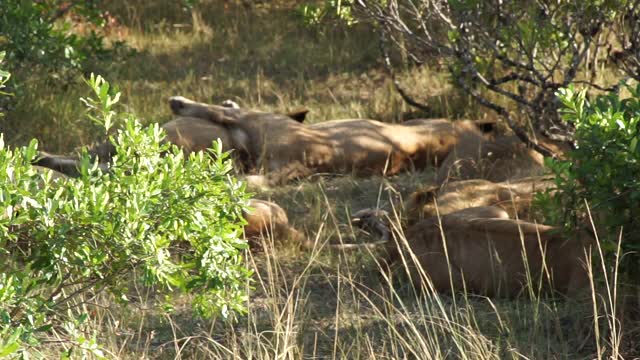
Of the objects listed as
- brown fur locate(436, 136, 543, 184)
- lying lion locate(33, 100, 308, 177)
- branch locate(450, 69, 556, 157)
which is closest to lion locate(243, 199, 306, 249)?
brown fur locate(436, 136, 543, 184)

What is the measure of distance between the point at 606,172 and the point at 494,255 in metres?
1.12

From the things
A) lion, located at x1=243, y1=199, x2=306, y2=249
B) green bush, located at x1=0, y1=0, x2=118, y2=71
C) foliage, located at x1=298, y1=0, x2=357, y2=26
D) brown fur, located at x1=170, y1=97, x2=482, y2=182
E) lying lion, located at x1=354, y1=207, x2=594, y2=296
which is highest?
foliage, located at x1=298, y1=0, x2=357, y2=26

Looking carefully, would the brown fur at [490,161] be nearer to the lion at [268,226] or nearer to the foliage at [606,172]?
the lion at [268,226]

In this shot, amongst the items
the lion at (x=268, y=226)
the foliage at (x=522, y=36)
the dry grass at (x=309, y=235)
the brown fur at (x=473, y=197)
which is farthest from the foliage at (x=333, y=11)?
the lion at (x=268, y=226)

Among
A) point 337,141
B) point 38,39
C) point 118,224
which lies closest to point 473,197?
point 337,141

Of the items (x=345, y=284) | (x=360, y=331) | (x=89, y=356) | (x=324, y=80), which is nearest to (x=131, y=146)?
(x=89, y=356)

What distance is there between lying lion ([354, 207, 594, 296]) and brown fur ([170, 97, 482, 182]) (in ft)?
8.06

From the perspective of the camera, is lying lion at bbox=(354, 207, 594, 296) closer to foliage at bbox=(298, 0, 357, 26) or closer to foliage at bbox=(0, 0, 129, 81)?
foliage at bbox=(298, 0, 357, 26)

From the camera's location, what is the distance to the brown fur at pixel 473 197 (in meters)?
7.20

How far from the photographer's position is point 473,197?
739 centimetres

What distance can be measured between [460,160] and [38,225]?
4.59 meters

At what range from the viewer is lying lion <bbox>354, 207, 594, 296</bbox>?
6.02m

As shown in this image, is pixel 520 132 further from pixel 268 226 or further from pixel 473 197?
pixel 268 226

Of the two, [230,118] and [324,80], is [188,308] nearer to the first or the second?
[230,118]
